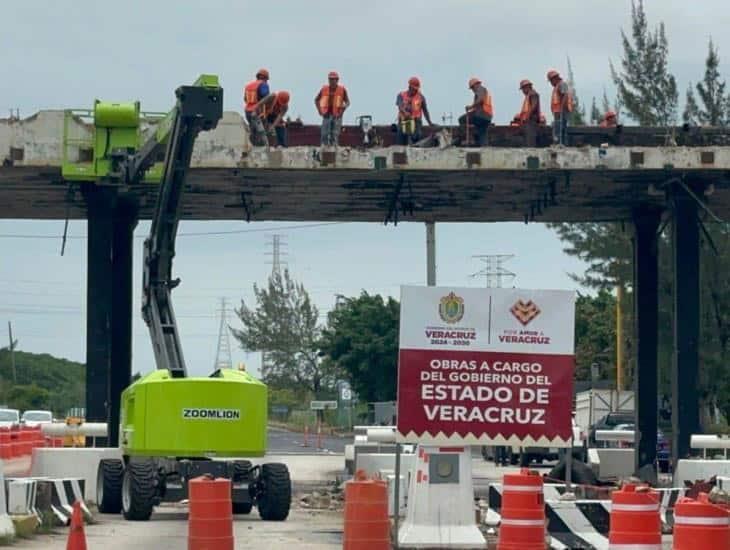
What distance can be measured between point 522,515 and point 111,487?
1015cm

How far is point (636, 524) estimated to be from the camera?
14.4m

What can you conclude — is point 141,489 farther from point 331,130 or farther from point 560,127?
point 560,127

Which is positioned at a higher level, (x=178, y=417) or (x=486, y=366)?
(x=486, y=366)

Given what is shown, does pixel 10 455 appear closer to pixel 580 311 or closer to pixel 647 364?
pixel 647 364

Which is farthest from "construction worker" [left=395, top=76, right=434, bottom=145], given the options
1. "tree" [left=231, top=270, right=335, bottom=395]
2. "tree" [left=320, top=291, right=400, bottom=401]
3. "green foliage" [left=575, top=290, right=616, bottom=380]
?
"tree" [left=231, top=270, right=335, bottom=395]

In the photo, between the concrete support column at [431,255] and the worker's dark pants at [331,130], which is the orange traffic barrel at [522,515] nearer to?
the worker's dark pants at [331,130]

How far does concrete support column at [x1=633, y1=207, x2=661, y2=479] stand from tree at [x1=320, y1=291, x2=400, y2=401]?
48.2 meters

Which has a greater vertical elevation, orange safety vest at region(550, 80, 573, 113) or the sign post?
orange safety vest at region(550, 80, 573, 113)

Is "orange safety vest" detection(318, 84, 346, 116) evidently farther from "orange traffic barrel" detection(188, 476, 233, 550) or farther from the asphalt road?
the asphalt road

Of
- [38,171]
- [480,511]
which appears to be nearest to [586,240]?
[38,171]

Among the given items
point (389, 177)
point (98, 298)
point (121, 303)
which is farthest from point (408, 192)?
point (121, 303)

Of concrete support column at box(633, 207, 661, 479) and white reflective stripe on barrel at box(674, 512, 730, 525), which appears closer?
white reflective stripe on barrel at box(674, 512, 730, 525)

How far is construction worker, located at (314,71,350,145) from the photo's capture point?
32594mm

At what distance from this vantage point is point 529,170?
32.7 meters
